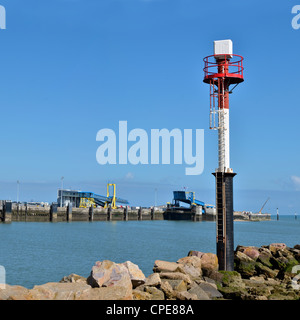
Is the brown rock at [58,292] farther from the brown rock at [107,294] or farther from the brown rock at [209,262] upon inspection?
the brown rock at [209,262]

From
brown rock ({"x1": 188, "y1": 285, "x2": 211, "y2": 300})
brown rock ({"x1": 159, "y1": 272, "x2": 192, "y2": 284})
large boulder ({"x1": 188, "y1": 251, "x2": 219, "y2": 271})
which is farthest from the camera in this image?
large boulder ({"x1": 188, "y1": 251, "x2": 219, "y2": 271})

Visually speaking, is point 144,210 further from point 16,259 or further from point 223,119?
point 223,119

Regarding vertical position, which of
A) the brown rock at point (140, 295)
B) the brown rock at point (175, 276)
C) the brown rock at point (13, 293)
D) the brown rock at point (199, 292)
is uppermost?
the brown rock at point (13, 293)

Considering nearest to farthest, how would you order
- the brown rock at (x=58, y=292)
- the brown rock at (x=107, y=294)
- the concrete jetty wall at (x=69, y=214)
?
the brown rock at (x=58, y=292) < the brown rock at (x=107, y=294) < the concrete jetty wall at (x=69, y=214)

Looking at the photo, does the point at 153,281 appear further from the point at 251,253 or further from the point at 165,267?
the point at 251,253

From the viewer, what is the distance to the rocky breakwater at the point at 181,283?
1536cm

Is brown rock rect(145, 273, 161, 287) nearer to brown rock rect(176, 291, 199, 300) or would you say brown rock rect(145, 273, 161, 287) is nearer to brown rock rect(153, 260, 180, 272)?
brown rock rect(176, 291, 199, 300)

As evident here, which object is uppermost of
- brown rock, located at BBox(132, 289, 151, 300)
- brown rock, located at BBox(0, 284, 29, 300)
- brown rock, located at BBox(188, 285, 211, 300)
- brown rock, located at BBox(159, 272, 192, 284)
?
brown rock, located at BBox(0, 284, 29, 300)

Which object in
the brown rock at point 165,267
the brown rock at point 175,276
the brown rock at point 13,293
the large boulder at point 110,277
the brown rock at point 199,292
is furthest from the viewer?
the brown rock at point 165,267

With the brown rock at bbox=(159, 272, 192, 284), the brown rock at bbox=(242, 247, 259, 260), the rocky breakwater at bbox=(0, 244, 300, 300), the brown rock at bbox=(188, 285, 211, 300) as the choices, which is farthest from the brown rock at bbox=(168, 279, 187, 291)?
the brown rock at bbox=(242, 247, 259, 260)

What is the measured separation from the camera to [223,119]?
24.2m

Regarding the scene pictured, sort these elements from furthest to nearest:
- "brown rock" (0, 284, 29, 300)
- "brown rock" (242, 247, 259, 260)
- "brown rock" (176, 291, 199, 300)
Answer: "brown rock" (242, 247, 259, 260)
"brown rock" (176, 291, 199, 300)
"brown rock" (0, 284, 29, 300)

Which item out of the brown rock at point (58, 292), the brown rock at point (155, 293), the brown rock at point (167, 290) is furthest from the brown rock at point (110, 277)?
the brown rock at point (167, 290)

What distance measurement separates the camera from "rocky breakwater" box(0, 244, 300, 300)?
15.4 m
